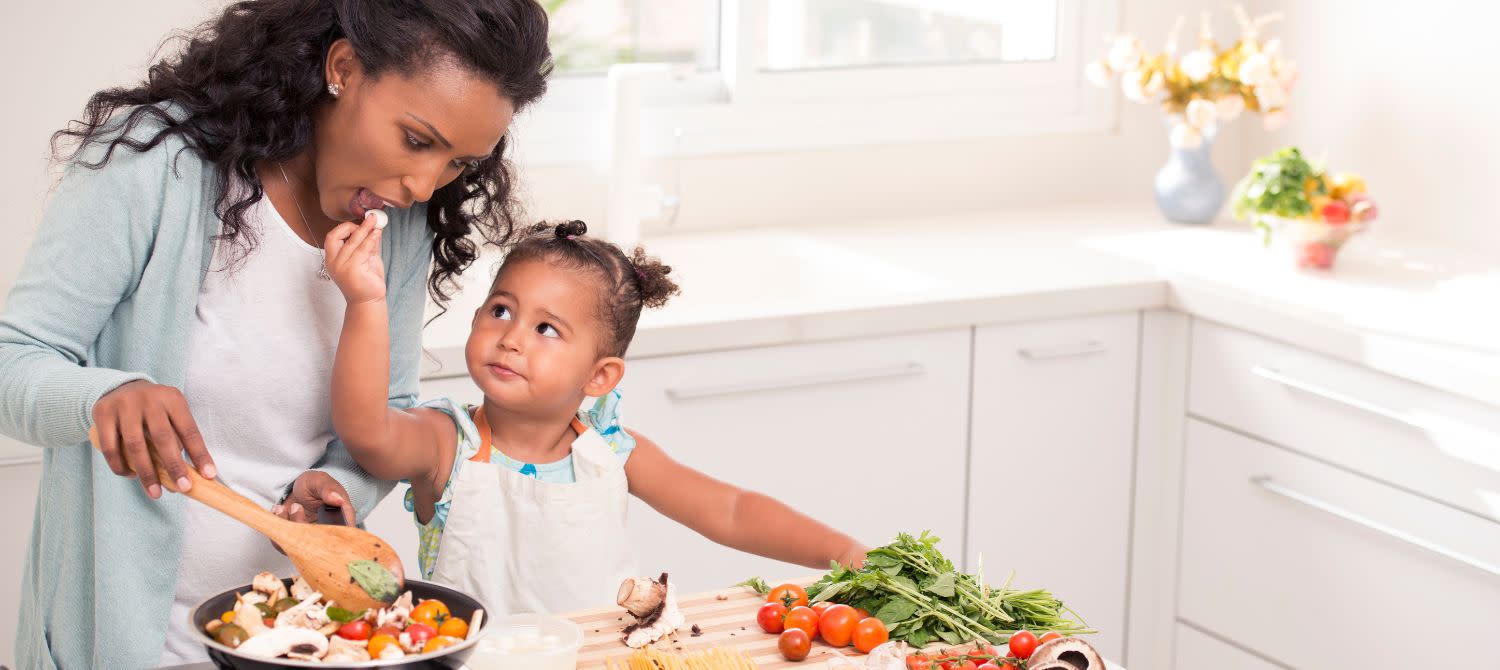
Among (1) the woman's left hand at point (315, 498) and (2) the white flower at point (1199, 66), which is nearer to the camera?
(1) the woman's left hand at point (315, 498)

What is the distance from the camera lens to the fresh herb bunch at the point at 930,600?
4.27 feet

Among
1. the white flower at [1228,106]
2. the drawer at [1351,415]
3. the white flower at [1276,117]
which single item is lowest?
the drawer at [1351,415]

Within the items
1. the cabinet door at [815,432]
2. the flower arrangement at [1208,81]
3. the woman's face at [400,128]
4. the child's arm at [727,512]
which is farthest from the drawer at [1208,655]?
the woman's face at [400,128]

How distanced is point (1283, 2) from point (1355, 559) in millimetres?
1307

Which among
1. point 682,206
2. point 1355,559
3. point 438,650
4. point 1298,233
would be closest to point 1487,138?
point 1298,233

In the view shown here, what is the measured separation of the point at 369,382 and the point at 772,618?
0.41 meters

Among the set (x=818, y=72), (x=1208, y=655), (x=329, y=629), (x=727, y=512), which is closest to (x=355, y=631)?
(x=329, y=629)

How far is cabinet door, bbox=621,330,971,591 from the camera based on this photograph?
2.26 meters

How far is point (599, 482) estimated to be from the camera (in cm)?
A: 155

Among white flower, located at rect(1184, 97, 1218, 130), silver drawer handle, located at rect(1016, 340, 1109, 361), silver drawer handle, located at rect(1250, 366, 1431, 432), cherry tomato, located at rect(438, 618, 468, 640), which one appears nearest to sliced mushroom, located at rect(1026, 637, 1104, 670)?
cherry tomato, located at rect(438, 618, 468, 640)

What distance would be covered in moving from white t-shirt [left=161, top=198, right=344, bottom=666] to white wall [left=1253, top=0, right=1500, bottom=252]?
2.17 meters

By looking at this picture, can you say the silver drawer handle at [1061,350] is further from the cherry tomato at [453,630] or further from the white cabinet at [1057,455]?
the cherry tomato at [453,630]

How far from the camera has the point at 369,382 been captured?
4.58 ft

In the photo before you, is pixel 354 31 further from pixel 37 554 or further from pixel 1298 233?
pixel 1298 233
